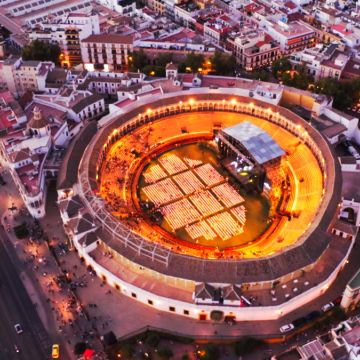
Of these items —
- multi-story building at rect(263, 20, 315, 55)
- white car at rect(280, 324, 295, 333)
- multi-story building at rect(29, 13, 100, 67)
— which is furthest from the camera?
multi-story building at rect(263, 20, 315, 55)

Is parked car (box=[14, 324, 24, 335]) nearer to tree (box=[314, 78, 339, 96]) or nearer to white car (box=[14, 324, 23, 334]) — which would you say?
white car (box=[14, 324, 23, 334])

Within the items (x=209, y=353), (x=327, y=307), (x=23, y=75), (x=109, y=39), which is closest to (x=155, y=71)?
(x=109, y=39)

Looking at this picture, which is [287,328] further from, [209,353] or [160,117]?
[160,117]

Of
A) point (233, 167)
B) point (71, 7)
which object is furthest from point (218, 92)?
point (71, 7)

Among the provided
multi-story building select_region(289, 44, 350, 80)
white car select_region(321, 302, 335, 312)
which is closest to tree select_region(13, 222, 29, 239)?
white car select_region(321, 302, 335, 312)

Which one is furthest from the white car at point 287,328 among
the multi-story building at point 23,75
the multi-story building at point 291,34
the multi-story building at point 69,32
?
the multi-story building at point 69,32
